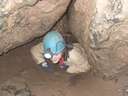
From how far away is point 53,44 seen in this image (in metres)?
2.89

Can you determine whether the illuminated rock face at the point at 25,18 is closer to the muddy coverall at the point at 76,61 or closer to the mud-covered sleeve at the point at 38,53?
the mud-covered sleeve at the point at 38,53

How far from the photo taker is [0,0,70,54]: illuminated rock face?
256cm

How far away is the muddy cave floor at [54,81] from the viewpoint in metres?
2.83

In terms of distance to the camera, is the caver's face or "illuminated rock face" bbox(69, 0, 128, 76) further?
the caver's face

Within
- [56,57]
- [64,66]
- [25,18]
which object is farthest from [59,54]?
[25,18]

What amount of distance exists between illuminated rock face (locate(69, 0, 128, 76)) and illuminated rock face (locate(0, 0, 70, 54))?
7.0 inches

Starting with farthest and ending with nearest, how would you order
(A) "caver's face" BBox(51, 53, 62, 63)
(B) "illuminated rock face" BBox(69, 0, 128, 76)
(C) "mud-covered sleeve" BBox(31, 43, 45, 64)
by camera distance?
(C) "mud-covered sleeve" BBox(31, 43, 45, 64)
(A) "caver's face" BBox(51, 53, 62, 63)
(B) "illuminated rock face" BBox(69, 0, 128, 76)

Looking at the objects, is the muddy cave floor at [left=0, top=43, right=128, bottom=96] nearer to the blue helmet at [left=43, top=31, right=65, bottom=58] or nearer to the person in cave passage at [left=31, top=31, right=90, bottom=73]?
the person in cave passage at [left=31, top=31, right=90, bottom=73]

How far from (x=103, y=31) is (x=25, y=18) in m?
0.61

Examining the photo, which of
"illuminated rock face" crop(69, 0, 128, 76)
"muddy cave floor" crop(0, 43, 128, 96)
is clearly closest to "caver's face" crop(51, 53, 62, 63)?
"muddy cave floor" crop(0, 43, 128, 96)

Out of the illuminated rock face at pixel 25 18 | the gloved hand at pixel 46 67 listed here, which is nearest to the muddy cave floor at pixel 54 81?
the gloved hand at pixel 46 67

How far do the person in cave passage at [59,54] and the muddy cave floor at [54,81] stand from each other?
0.06 m

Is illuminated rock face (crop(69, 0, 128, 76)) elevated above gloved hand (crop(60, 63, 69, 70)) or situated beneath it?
elevated above

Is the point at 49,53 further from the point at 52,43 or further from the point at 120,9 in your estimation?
the point at 120,9
